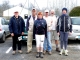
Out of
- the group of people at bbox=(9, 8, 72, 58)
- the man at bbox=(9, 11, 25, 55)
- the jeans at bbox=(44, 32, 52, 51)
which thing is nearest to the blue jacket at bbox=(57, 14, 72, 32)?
the group of people at bbox=(9, 8, 72, 58)

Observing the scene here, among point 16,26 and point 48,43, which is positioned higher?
point 16,26

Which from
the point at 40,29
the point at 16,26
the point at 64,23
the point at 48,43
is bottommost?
the point at 48,43

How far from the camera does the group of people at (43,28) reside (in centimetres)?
701

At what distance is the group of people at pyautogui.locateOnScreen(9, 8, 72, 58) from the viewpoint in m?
7.01

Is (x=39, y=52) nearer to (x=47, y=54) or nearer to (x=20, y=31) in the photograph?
(x=47, y=54)

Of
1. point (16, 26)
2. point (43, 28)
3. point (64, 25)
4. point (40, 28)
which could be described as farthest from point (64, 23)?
point (16, 26)

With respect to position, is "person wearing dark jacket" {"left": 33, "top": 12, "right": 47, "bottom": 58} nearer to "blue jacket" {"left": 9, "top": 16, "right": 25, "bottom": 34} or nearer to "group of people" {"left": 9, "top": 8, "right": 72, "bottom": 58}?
"group of people" {"left": 9, "top": 8, "right": 72, "bottom": 58}

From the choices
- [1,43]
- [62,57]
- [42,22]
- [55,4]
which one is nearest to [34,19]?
[42,22]

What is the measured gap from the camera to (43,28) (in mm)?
7004

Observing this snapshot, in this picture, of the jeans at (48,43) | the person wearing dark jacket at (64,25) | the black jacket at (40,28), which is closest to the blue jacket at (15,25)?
the black jacket at (40,28)

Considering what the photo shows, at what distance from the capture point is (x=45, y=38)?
24.7ft

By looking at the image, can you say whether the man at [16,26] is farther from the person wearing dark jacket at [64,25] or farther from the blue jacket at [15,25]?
the person wearing dark jacket at [64,25]

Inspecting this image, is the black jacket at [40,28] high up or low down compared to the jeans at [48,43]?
up

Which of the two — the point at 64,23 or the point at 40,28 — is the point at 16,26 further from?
the point at 64,23
